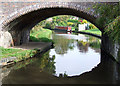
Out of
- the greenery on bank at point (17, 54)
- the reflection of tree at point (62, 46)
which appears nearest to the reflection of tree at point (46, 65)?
the greenery on bank at point (17, 54)

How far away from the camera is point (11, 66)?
957cm

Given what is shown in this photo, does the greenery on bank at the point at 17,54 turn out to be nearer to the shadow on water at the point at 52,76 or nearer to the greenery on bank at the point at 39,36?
the shadow on water at the point at 52,76

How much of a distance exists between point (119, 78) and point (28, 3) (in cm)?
675

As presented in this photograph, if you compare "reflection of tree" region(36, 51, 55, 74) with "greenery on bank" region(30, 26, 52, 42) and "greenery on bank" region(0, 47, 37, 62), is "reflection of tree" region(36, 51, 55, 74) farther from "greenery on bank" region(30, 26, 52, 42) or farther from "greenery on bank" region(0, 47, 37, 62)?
"greenery on bank" region(30, 26, 52, 42)

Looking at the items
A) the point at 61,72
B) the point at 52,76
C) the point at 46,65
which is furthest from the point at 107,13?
the point at 46,65

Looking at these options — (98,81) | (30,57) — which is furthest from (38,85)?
(30,57)

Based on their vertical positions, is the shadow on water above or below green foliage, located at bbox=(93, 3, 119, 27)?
below

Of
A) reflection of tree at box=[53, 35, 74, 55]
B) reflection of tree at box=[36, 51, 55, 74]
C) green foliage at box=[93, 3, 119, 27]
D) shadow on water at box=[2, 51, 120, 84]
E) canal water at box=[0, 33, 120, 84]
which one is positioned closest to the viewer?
shadow on water at box=[2, 51, 120, 84]

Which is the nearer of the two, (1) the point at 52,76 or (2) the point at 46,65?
(1) the point at 52,76

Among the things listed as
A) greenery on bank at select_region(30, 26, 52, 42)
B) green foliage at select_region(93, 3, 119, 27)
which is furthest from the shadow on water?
greenery on bank at select_region(30, 26, 52, 42)

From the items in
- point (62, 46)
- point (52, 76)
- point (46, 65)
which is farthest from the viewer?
point (62, 46)

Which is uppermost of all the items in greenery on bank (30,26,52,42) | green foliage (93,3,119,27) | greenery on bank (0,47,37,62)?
green foliage (93,3,119,27)

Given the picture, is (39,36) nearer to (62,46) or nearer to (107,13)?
(62,46)

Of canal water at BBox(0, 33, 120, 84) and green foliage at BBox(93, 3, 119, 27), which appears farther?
green foliage at BBox(93, 3, 119, 27)
